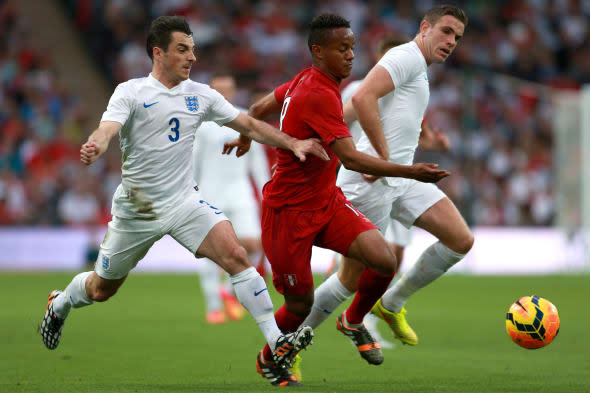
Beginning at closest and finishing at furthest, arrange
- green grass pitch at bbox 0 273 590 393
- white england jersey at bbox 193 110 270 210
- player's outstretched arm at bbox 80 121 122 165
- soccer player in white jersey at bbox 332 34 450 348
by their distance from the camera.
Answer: player's outstretched arm at bbox 80 121 122 165
green grass pitch at bbox 0 273 590 393
soccer player in white jersey at bbox 332 34 450 348
white england jersey at bbox 193 110 270 210

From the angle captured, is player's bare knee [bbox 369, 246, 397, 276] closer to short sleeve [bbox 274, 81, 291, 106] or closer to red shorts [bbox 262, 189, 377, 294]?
red shorts [bbox 262, 189, 377, 294]

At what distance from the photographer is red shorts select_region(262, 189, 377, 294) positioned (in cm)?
654

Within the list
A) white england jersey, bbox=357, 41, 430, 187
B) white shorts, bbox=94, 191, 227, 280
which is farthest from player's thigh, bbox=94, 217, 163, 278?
white england jersey, bbox=357, 41, 430, 187

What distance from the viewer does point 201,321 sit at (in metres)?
11.2

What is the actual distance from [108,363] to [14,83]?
15.0m

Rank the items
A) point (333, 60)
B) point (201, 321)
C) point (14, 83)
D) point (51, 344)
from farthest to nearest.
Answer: point (14, 83)
point (201, 321)
point (51, 344)
point (333, 60)

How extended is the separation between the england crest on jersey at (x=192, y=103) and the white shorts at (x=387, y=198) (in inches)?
53.7

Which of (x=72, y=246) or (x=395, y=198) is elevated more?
(x=395, y=198)

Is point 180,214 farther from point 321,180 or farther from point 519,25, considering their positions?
point 519,25

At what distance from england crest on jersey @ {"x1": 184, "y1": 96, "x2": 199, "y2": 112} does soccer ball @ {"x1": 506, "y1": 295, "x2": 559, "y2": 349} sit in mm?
2818

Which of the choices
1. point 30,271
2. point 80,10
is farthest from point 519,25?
point 30,271

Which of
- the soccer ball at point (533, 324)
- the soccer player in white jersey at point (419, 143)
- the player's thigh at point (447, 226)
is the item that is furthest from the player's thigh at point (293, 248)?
the soccer ball at point (533, 324)

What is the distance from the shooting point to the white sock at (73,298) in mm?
7211

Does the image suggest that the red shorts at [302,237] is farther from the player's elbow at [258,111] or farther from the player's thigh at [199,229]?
the player's elbow at [258,111]
